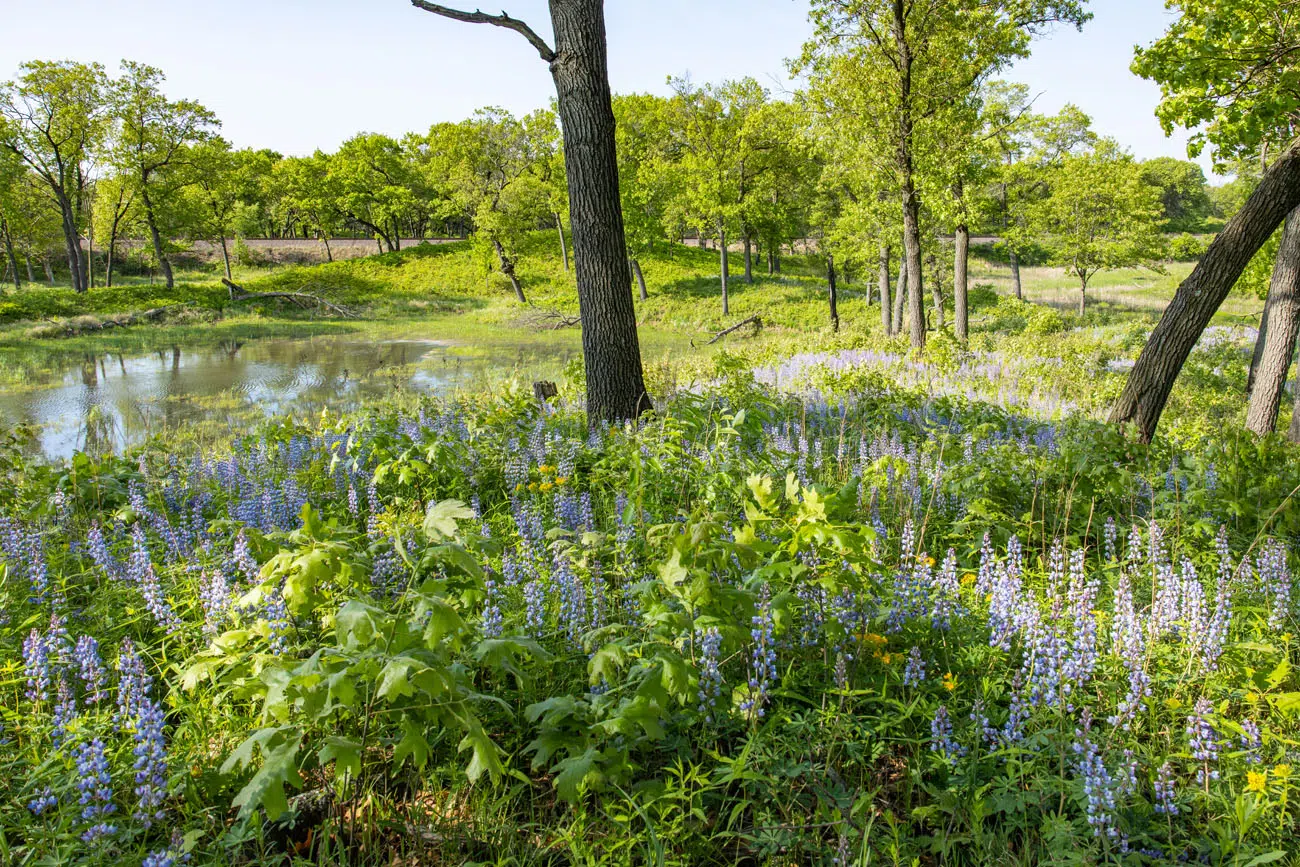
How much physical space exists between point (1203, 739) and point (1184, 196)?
109783 mm

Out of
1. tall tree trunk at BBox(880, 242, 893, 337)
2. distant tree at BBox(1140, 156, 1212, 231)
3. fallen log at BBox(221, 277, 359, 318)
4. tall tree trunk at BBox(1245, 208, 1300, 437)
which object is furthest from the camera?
distant tree at BBox(1140, 156, 1212, 231)

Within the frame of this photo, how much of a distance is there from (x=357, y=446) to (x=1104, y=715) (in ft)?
17.0

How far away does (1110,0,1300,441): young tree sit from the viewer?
6895 mm

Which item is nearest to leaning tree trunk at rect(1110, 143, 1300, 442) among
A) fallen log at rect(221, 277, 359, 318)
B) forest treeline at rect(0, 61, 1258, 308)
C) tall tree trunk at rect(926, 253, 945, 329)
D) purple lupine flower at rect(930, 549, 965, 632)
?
purple lupine flower at rect(930, 549, 965, 632)

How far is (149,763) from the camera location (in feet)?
6.91

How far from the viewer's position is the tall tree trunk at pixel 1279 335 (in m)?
9.76

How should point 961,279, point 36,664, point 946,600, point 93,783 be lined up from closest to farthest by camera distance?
point 93,783 → point 36,664 → point 946,600 → point 961,279

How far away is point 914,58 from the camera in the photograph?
15234 mm

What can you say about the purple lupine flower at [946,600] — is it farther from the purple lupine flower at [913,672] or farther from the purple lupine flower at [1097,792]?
the purple lupine flower at [1097,792]

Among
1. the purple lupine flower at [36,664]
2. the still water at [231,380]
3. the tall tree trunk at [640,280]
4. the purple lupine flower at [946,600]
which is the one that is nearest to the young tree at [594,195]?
the still water at [231,380]

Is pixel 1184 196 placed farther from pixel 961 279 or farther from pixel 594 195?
pixel 594 195

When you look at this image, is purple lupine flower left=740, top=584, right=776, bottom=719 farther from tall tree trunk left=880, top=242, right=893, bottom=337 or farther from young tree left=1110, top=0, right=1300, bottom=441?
tall tree trunk left=880, top=242, right=893, bottom=337

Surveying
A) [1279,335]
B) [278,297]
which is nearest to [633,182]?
[278,297]

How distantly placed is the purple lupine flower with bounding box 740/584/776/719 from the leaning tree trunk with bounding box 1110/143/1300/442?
19.2ft
